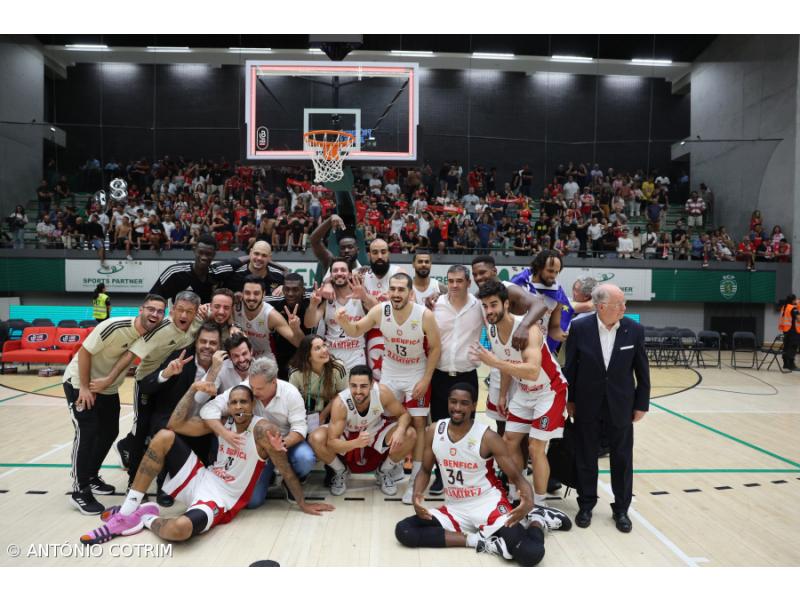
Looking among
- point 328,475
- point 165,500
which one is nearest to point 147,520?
point 165,500

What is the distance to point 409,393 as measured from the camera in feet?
17.5

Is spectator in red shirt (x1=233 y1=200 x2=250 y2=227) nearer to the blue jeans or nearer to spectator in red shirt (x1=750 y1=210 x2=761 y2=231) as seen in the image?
the blue jeans

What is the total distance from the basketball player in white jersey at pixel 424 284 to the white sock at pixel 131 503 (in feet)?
10.2

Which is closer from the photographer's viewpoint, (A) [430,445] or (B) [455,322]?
(A) [430,445]

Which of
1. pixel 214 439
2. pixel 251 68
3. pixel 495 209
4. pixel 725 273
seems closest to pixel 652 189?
pixel 725 273

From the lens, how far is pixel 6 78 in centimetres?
1797

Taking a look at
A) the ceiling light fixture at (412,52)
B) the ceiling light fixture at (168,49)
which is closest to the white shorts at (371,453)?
the ceiling light fixture at (412,52)

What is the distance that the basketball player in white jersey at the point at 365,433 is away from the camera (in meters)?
5.00

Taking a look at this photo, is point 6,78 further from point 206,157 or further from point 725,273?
point 725,273

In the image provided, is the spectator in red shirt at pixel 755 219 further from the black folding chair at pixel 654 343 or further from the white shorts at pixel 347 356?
the white shorts at pixel 347 356

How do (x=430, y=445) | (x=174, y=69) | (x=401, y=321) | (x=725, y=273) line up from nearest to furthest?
(x=430, y=445), (x=401, y=321), (x=725, y=273), (x=174, y=69)

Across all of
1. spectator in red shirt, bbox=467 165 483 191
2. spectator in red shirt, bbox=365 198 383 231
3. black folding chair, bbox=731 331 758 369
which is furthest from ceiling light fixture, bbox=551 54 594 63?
black folding chair, bbox=731 331 758 369

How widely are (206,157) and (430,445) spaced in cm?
1690

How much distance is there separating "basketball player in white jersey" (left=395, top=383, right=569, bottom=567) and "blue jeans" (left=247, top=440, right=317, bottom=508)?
1.11 metres
